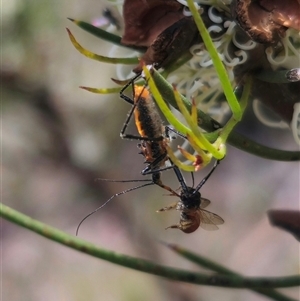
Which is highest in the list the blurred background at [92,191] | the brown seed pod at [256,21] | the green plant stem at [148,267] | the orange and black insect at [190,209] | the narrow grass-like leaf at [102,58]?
the brown seed pod at [256,21]

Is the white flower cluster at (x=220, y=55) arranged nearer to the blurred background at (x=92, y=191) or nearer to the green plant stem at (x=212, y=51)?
the green plant stem at (x=212, y=51)

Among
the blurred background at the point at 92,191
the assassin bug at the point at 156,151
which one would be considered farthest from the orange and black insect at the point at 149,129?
the blurred background at the point at 92,191

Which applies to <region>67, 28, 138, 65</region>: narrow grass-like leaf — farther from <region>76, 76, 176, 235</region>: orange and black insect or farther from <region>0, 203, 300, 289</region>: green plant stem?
<region>0, 203, 300, 289</region>: green plant stem

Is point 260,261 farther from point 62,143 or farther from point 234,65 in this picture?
point 234,65

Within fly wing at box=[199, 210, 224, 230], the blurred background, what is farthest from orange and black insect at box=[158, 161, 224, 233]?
the blurred background

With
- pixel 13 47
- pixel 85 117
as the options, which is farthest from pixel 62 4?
pixel 85 117

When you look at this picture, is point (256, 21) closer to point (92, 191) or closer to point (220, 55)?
point (220, 55)

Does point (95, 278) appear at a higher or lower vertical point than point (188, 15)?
lower
